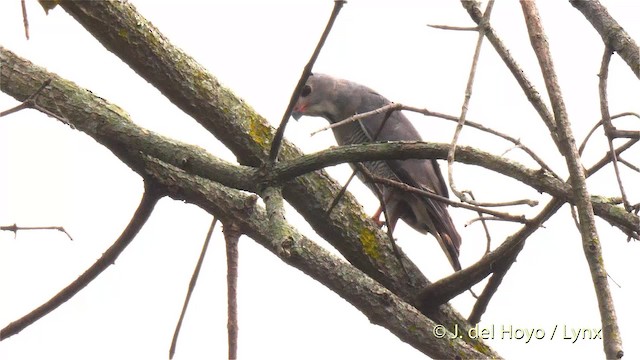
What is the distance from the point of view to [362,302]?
341cm

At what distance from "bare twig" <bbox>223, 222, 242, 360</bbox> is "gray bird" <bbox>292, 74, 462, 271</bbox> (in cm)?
232

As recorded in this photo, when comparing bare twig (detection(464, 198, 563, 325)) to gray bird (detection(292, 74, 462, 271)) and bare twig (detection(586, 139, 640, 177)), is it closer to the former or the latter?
bare twig (detection(586, 139, 640, 177))

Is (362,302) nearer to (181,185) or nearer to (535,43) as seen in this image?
(181,185)

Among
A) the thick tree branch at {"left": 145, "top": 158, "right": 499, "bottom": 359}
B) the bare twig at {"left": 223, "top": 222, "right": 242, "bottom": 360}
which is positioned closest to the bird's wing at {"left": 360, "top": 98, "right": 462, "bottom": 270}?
the thick tree branch at {"left": 145, "top": 158, "right": 499, "bottom": 359}

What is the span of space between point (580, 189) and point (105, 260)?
189 cm

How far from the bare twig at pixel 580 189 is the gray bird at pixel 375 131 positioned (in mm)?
3146

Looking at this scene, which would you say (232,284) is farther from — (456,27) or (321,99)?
(321,99)

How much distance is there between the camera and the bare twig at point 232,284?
9.48 ft

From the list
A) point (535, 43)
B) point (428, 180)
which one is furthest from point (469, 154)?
point (428, 180)

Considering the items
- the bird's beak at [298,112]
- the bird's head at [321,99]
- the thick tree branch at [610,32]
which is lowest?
the thick tree branch at [610,32]

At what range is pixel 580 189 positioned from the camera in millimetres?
2170

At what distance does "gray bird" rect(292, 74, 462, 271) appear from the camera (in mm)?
5703

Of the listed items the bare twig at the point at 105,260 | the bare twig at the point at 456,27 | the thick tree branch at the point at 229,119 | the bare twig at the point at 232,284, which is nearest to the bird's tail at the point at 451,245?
the thick tree branch at the point at 229,119

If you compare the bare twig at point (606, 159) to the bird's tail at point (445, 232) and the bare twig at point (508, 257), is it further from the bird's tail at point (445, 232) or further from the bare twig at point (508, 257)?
the bird's tail at point (445, 232)
